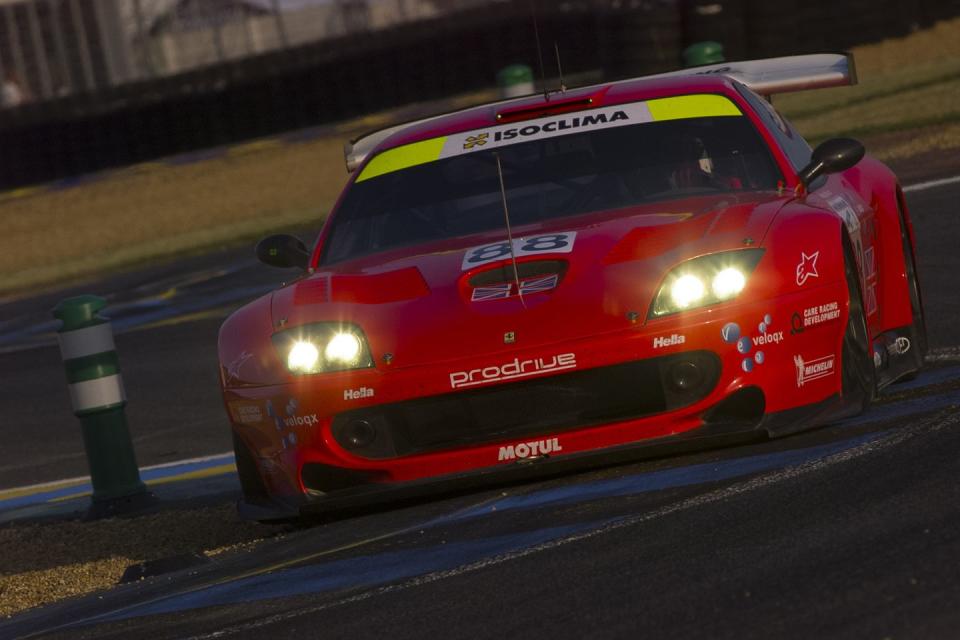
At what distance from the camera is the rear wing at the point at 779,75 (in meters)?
7.98

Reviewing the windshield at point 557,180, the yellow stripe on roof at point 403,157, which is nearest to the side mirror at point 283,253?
the windshield at point 557,180

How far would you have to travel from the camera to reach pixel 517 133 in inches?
278

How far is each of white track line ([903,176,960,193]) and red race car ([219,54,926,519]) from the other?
6.05 m

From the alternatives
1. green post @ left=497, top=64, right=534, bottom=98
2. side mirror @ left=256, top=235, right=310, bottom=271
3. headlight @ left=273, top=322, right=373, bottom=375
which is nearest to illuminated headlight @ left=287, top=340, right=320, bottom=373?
headlight @ left=273, top=322, right=373, bottom=375

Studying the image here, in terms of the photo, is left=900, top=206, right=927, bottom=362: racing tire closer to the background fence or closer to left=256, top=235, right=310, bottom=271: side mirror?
left=256, top=235, right=310, bottom=271: side mirror

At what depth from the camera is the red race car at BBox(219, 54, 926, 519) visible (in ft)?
18.4

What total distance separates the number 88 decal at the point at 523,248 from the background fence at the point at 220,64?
1995 cm

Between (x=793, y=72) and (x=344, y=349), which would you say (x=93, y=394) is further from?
(x=793, y=72)

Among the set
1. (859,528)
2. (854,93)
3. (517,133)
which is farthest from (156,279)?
(859,528)

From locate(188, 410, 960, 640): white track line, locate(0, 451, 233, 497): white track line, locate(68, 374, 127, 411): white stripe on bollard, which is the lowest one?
locate(0, 451, 233, 497): white track line

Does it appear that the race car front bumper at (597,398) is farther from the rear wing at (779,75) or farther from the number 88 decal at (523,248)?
the rear wing at (779,75)

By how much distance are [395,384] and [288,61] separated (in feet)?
71.8

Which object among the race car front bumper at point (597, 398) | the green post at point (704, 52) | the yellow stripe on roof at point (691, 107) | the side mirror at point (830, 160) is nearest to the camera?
the race car front bumper at point (597, 398)

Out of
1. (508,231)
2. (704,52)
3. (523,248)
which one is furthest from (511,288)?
(704,52)
